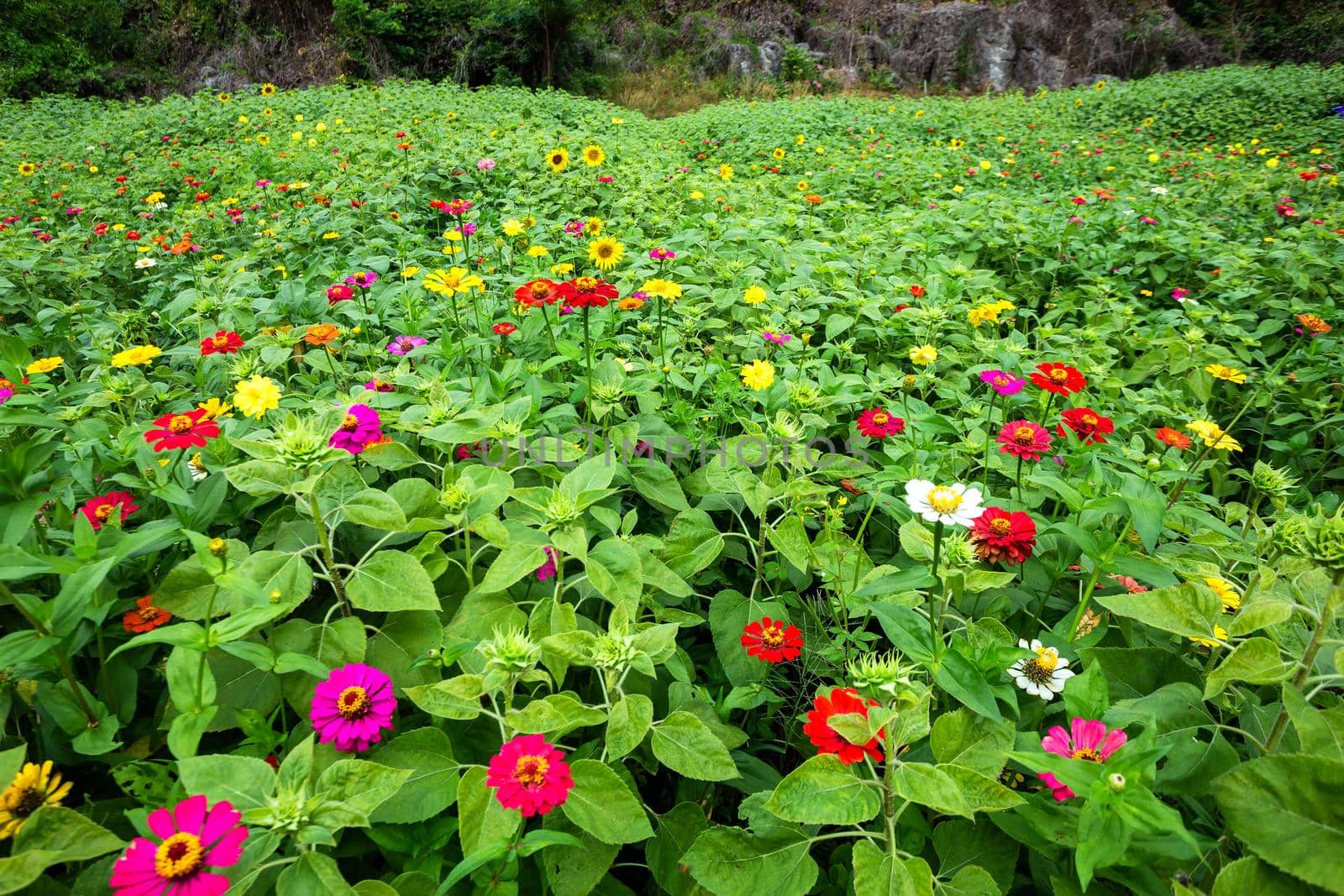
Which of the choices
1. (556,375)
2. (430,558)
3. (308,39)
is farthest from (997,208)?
(308,39)

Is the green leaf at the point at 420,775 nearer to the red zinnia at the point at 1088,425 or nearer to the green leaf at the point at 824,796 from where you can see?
the green leaf at the point at 824,796

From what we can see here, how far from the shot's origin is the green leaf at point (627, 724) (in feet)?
3.26

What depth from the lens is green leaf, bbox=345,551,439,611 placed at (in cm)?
112

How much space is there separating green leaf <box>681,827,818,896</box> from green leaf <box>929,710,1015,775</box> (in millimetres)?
268

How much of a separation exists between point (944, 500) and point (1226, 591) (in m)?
0.79

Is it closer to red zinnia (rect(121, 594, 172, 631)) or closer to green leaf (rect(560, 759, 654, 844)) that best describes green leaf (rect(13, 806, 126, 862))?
red zinnia (rect(121, 594, 172, 631))

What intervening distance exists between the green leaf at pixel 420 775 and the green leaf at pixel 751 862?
39 cm

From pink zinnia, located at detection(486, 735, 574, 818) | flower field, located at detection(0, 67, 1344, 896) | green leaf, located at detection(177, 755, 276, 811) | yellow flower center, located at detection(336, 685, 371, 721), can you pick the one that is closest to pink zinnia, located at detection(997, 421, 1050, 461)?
flower field, located at detection(0, 67, 1344, 896)

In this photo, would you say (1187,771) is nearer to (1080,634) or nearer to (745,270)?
(1080,634)

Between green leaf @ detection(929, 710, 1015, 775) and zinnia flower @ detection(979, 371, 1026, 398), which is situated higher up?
zinnia flower @ detection(979, 371, 1026, 398)

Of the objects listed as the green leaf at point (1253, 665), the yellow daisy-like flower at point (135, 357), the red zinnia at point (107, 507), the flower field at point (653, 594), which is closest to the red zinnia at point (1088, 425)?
the flower field at point (653, 594)

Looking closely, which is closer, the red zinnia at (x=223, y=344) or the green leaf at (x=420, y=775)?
the green leaf at (x=420, y=775)

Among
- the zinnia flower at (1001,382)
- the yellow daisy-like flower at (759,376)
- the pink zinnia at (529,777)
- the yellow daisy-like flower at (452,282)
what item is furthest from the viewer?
the yellow daisy-like flower at (452,282)

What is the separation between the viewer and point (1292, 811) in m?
0.77
